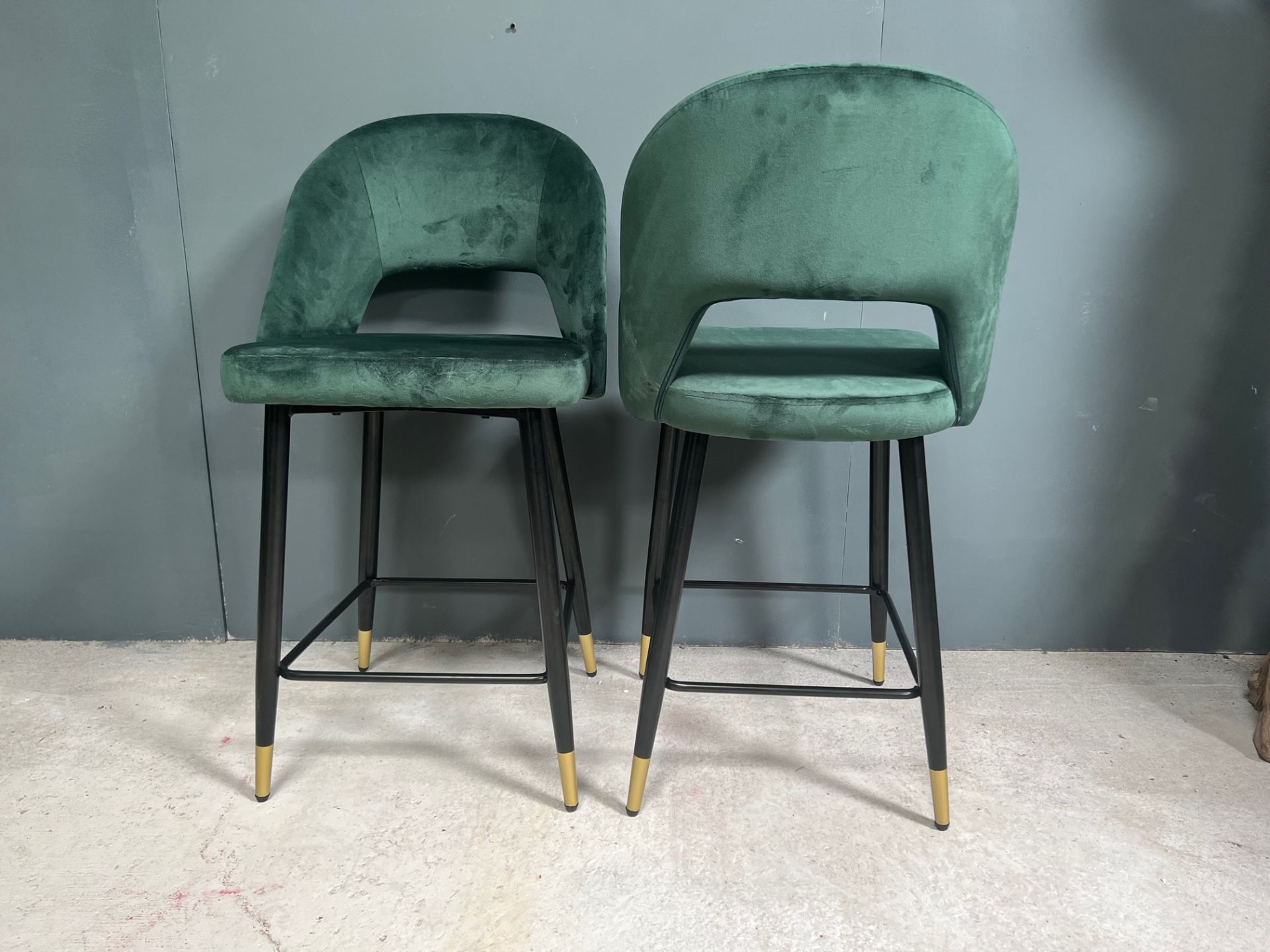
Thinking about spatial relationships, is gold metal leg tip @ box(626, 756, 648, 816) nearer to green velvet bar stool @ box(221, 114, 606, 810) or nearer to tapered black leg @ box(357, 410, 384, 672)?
green velvet bar stool @ box(221, 114, 606, 810)

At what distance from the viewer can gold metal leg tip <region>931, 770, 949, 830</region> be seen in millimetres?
1146

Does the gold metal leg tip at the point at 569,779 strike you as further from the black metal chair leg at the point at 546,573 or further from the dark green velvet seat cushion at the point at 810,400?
the dark green velvet seat cushion at the point at 810,400

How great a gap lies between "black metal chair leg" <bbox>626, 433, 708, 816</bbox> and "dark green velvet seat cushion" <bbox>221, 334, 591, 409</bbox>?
0.66 feet

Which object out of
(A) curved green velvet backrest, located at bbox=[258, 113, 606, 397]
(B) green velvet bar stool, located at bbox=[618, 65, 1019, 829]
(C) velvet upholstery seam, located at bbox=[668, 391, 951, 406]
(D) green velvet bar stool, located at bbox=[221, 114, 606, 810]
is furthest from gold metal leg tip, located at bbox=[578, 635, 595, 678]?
(C) velvet upholstery seam, located at bbox=[668, 391, 951, 406]

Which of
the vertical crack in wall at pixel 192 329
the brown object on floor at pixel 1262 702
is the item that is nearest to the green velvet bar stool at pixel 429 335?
the vertical crack in wall at pixel 192 329

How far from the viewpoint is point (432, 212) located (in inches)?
53.3

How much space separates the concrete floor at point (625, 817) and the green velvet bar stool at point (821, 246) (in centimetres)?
28

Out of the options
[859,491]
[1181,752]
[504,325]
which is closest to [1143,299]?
[859,491]

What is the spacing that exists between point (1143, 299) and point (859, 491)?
0.64 m

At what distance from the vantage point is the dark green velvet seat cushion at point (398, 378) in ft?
3.28

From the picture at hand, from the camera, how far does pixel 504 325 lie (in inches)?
61.7

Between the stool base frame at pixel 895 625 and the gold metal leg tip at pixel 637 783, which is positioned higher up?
the stool base frame at pixel 895 625

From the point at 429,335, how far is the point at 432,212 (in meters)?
0.21

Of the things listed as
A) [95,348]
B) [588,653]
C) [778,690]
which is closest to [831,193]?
[778,690]
